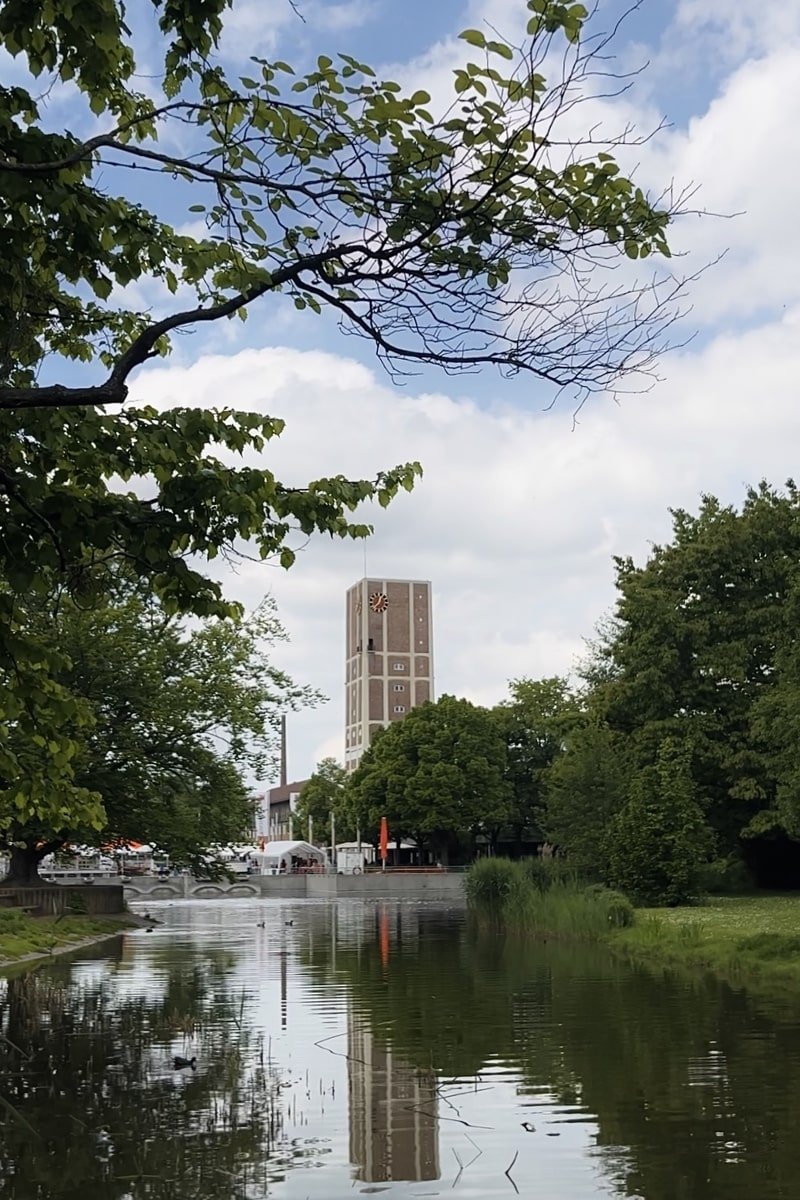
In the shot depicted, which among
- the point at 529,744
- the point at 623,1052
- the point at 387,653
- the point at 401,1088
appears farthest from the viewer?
the point at 387,653

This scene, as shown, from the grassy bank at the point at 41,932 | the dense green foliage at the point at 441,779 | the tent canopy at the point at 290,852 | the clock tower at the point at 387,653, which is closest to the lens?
the grassy bank at the point at 41,932

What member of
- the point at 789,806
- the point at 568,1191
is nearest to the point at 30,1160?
the point at 568,1191

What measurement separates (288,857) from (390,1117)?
88.5 metres

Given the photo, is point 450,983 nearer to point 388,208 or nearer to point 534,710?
point 388,208

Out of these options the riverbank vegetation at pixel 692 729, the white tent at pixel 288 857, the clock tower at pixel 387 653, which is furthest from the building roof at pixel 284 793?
the riverbank vegetation at pixel 692 729

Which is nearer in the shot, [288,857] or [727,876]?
[727,876]

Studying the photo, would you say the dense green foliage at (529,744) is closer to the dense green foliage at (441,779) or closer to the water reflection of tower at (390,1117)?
the dense green foliage at (441,779)

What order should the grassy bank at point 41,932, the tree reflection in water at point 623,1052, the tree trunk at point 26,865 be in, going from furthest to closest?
1. the tree trunk at point 26,865
2. the grassy bank at point 41,932
3. the tree reflection in water at point 623,1052

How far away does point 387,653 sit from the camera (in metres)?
153

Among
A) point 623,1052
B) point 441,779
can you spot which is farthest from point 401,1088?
point 441,779

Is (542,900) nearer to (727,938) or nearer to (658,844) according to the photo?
(658,844)

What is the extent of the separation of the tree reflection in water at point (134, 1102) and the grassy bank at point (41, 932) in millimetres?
9598

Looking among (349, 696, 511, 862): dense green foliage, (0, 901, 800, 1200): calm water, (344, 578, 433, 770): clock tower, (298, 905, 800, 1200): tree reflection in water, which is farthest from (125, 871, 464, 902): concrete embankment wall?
(344, 578, 433, 770): clock tower

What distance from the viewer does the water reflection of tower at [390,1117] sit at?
31.7ft
